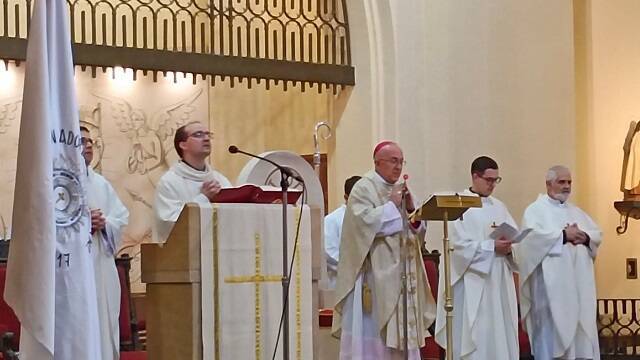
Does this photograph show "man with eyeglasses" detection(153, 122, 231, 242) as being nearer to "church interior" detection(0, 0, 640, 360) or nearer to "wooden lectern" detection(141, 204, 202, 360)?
"wooden lectern" detection(141, 204, 202, 360)

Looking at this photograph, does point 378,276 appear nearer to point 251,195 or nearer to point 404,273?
point 404,273

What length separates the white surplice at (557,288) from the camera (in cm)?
919

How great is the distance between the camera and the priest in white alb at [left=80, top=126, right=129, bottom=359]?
7.14 meters

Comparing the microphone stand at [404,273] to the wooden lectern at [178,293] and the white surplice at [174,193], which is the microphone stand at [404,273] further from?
the wooden lectern at [178,293]

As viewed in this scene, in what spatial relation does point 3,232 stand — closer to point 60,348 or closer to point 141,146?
point 141,146

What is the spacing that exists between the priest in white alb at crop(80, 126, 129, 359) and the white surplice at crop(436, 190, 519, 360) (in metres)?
2.62

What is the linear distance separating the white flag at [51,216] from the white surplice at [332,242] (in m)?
4.97

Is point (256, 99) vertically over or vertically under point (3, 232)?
over

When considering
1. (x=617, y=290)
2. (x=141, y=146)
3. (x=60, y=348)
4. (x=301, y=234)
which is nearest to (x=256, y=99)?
(x=141, y=146)

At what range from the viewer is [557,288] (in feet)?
30.2

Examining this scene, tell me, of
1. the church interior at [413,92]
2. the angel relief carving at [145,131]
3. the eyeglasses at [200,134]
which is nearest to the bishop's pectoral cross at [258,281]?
the eyeglasses at [200,134]

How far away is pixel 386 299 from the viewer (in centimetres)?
734

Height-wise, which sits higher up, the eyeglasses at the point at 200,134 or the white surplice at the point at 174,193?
the eyeglasses at the point at 200,134

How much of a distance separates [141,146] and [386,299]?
17.3ft
